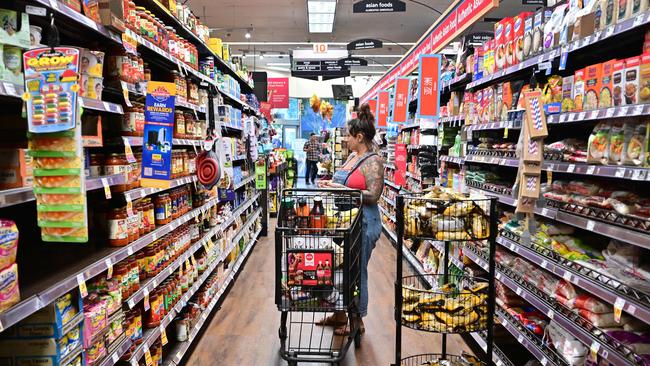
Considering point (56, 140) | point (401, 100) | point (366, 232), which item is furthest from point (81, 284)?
point (401, 100)

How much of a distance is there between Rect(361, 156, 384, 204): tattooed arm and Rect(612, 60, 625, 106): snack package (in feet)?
5.89

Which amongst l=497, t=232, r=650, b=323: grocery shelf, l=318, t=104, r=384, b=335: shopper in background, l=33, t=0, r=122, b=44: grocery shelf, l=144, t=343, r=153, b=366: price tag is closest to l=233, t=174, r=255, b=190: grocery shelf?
l=318, t=104, r=384, b=335: shopper in background

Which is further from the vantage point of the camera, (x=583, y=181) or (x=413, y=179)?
(x=413, y=179)

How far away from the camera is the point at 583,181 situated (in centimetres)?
276

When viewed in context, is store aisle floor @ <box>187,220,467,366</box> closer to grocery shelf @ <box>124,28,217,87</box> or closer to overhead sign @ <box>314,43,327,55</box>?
grocery shelf @ <box>124,28,217,87</box>

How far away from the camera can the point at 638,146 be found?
82.8 inches

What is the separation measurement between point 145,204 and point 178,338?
49.3 inches

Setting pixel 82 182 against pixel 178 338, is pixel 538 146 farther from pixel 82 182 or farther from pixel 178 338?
pixel 178 338

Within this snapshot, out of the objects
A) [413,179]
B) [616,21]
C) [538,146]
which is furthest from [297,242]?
[413,179]

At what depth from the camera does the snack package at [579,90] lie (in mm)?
2518

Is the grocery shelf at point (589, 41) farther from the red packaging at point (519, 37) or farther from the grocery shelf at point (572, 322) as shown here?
the grocery shelf at point (572, 322)

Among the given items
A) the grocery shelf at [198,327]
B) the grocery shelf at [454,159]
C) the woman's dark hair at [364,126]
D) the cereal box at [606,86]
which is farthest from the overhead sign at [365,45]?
the cereal box at [606,86]

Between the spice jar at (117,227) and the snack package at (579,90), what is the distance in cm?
262

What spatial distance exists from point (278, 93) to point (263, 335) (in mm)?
11955
